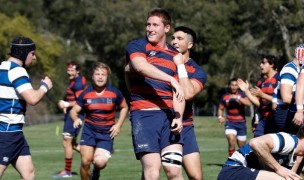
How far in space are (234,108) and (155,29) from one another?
10435mm

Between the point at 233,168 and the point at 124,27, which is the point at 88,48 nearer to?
the point at 124,27

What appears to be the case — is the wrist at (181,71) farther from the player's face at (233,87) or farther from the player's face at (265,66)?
the player's face at (233,87)

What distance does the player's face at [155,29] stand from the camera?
341 inches

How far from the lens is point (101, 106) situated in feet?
41.9

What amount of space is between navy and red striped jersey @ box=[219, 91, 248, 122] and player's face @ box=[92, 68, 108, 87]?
6.42m

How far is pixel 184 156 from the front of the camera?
976 cm

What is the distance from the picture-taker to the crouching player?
40.8ft

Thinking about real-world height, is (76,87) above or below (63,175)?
above

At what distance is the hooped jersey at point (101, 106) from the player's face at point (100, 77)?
17 centimetres

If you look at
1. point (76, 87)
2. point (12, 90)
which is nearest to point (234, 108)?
point (76, 87)

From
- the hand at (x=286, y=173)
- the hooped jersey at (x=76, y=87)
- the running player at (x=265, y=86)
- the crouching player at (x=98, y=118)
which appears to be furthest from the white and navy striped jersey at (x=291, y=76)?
the hooped jersey at (x=76, y=87)

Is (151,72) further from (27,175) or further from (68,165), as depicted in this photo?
(68,165)

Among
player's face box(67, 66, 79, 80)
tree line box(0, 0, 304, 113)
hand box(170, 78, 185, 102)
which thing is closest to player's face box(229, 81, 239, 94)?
player's face box(67, 66, 79, 80)

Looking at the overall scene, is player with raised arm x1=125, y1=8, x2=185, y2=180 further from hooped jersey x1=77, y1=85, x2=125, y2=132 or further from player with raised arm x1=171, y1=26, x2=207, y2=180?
hooped jersey x1=77, y1=85, x2=125, y2=132
